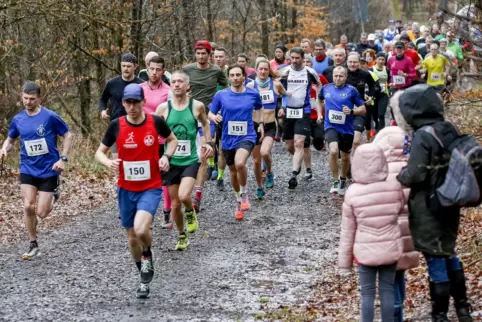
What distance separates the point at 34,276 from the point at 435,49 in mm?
14164

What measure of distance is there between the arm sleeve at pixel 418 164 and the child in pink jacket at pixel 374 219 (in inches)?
7.0

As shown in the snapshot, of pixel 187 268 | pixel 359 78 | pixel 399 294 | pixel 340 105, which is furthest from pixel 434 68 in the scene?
pixel 399 294

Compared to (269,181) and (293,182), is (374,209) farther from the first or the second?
(269,181)

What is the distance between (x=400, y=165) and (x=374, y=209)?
22.8 inches

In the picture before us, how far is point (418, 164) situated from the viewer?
551 cm

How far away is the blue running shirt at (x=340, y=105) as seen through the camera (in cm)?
1281

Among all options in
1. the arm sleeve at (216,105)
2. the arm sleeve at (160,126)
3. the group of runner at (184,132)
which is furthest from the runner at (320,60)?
the arm sleeve at (160,126)

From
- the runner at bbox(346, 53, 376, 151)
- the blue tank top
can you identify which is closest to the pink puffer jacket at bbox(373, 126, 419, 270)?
the blue tank top

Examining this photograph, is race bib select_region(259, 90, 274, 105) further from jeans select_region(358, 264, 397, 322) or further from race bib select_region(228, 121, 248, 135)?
jeans select_region(358, 264, 397, 322)

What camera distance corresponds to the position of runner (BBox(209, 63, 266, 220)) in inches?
447

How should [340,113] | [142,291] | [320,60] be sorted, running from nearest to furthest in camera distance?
[142,291] → [340,113] → [320,60]

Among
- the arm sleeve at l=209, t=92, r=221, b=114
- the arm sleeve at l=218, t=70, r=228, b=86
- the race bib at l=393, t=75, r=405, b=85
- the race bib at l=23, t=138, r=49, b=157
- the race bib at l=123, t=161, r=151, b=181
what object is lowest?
the race bib at l=123, t=161, r=151, b=181

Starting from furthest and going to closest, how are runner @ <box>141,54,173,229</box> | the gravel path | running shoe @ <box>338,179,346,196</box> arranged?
running shoe @ <box>338,179,346,196</box>, runner @ <box>141,54,173,229</box>, the gravel path

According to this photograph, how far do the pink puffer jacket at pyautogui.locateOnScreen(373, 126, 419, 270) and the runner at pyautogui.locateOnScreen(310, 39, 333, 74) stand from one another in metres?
11.8
